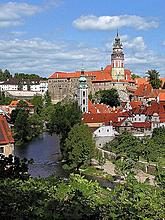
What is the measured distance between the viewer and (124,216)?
7.32m

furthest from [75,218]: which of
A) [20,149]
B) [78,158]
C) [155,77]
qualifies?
[155,77]

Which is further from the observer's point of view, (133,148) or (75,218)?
(133,148)

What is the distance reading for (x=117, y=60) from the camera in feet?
199

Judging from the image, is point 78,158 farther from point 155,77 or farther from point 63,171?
point 155,77

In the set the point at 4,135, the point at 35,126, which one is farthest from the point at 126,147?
the point at 35,126

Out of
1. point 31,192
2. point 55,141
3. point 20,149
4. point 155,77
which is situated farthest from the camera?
point 155,77

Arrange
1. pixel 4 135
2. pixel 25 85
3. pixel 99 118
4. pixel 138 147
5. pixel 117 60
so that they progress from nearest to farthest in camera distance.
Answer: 1. pixel 4 135
2. pixel 138 147
3. pixel 99 118
4. pixel 117 60
5. pixel 25 85

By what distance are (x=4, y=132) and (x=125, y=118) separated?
→ 1906 cm

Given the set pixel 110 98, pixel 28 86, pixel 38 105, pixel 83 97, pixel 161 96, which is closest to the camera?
pixel 83 97

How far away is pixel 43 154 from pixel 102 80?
34.2 m

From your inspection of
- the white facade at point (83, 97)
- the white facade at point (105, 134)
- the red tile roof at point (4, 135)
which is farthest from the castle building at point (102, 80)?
the red tile roof at point (4, 135)

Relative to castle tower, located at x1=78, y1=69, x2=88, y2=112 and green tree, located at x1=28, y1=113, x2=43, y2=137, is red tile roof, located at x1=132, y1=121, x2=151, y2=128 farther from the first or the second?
castle tower, located at x1=78, y1=69, x2=88, y2=112

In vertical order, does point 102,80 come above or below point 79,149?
above

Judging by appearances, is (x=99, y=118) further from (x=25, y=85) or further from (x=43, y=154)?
(x=25, y=85)
